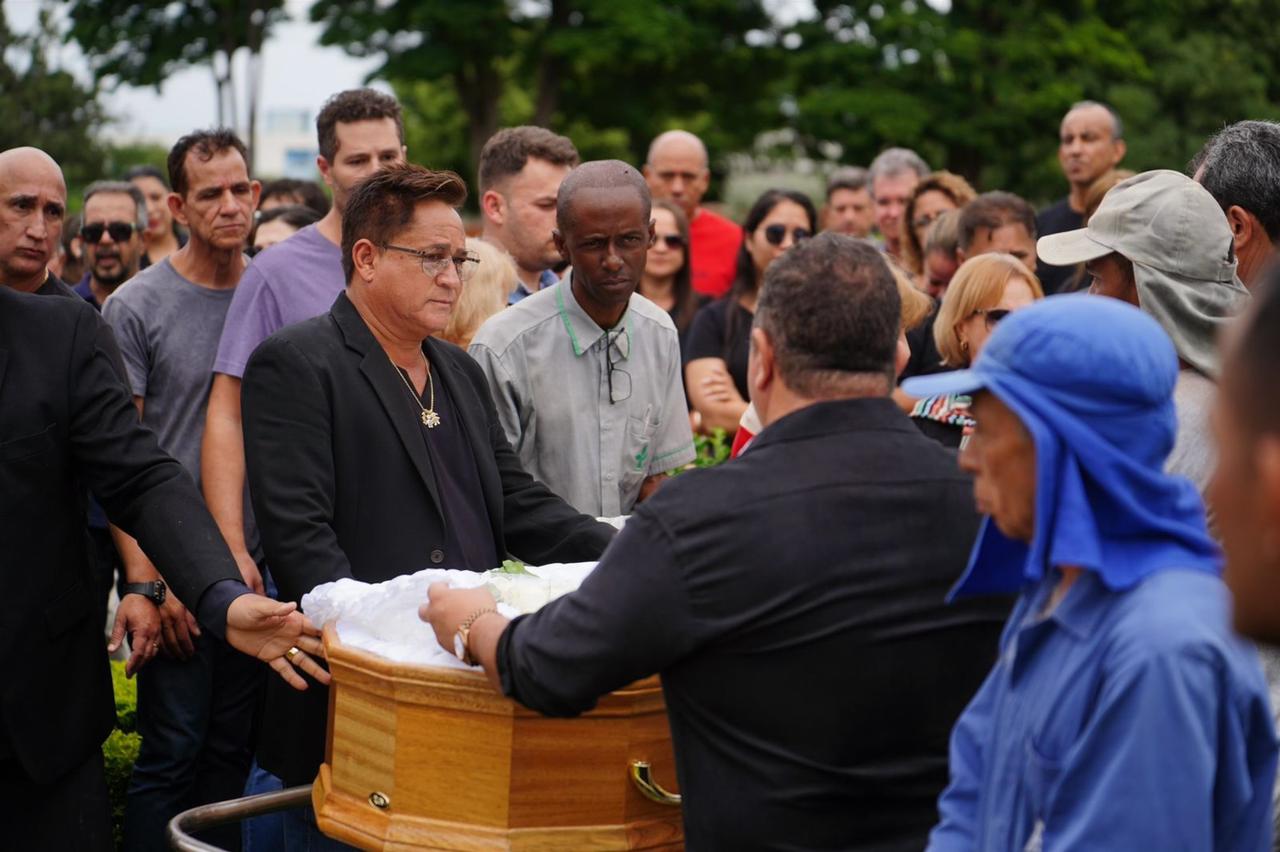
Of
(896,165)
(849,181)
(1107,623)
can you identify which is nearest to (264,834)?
(1107,623)

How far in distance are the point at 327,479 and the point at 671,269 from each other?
435 centimetres

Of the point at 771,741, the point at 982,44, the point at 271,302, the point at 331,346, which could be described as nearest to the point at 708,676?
the point at 771,741

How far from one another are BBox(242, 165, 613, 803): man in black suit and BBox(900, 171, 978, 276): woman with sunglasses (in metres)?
4.83

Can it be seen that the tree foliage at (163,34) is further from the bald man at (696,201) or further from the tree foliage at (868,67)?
the bald man at (696,201)

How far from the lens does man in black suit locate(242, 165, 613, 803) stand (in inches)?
166

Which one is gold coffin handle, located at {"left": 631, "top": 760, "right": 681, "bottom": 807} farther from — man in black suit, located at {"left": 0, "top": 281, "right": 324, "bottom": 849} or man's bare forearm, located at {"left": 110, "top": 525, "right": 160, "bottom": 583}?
man's bare forearm, located at {"left": 110, "top": 525, "right": 160, "bottom": 583}

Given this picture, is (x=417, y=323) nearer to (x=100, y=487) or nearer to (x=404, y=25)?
(x=100, y=487)

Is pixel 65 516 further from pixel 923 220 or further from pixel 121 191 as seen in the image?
pixel 923 220

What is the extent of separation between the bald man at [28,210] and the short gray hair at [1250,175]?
3683 millimetres

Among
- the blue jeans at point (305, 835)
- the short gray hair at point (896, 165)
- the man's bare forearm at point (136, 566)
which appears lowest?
the blue jeans at point (305, 835)

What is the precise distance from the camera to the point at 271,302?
5.45m

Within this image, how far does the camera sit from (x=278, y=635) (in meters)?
3.96

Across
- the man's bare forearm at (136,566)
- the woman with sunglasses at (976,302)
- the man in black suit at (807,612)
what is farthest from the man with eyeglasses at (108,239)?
the man in black suit at (807,612)

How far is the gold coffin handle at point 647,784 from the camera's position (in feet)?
11.3
